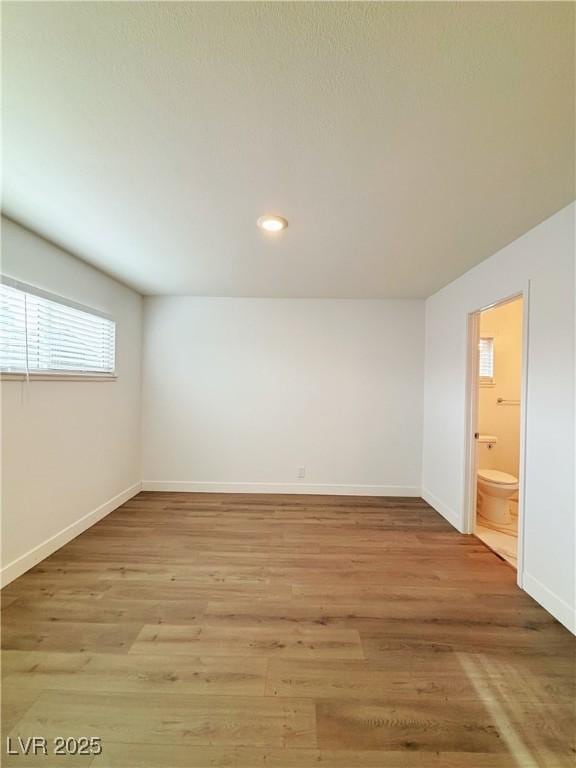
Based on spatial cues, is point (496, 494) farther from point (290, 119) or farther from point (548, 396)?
point (290, 119)

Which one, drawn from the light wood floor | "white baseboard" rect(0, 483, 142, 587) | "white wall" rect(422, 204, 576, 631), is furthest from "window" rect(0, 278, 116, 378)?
"white wall" rect(422, 204, 576, 631)

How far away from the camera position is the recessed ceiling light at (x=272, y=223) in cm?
194

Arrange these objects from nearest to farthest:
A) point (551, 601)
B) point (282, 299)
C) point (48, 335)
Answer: point (551, 601), point (48, 335), point (282, 299)

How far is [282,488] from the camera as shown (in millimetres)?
3848

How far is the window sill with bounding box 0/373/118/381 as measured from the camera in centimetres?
205

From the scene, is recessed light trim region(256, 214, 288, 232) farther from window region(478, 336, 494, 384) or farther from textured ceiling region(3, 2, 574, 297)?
window region(478, 336, 494, 384)

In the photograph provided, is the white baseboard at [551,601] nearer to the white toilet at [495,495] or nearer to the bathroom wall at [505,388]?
the white toilet at [495,495]

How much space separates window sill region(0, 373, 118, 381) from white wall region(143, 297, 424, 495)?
854 millimetres

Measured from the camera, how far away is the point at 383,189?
1637 mm

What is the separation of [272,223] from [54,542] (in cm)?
289

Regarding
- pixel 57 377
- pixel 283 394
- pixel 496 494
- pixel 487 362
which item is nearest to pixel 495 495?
pixel 496 494

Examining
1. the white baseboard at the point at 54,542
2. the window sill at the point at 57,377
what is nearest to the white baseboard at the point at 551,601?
the white baseboard at the point at 54,542

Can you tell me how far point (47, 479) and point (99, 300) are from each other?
1647 mm

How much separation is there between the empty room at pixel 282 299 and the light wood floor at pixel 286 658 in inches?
0.4
